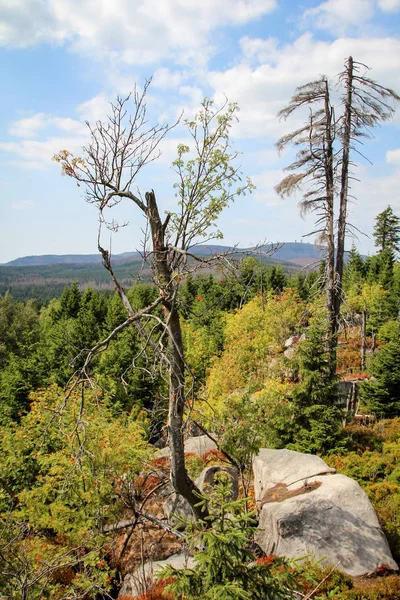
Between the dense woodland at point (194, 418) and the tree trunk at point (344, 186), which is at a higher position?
the tree trunk at point (344, 186)

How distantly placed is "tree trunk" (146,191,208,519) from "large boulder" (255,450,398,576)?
2278 mm

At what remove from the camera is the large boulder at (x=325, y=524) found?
6648mm

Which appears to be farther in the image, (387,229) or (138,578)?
(387,229)

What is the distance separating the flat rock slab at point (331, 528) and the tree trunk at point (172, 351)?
2.08m

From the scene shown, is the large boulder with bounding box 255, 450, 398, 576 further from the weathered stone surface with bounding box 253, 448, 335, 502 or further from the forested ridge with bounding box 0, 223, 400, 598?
the forested ridge with bounding box 0, 223, 400, 598

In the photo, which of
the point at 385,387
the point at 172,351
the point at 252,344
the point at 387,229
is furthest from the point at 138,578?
the point at 387,229

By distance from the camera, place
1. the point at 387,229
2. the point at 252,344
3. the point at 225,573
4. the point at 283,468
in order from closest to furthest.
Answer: the point at 225,573
the point at 283,468
the point at 252,344
the point at 387,229

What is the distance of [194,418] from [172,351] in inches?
222

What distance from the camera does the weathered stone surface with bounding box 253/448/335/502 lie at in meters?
8.65

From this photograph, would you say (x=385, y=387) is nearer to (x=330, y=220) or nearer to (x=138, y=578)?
(x=330, y=220)

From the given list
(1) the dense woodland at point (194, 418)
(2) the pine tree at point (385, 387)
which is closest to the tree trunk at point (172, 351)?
(1) the dense woodland at point (194, 418)

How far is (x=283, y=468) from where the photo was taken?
9102 mm

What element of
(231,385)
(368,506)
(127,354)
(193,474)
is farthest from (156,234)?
(127,354)

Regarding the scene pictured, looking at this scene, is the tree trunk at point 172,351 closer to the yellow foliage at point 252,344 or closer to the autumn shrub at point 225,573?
the autumn shrub at point 225,573
